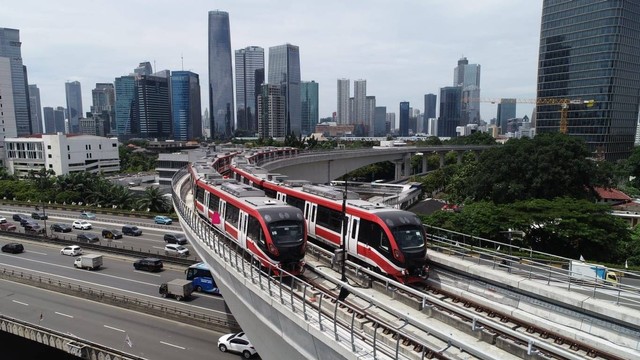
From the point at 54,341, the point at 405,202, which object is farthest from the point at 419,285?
the point at 405,202

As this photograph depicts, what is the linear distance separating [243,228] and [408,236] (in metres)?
6.15

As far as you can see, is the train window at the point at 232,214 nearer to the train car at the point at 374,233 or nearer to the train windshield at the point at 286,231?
the train windshield at the point at 286,231

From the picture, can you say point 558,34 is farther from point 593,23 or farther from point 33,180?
point 33,180

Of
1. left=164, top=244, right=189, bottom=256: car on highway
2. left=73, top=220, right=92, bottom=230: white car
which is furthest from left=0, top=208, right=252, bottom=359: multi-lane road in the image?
left=73, top=220, right=92, bottom=230: white car

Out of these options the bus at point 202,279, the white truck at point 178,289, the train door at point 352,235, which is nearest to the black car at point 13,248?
the white truck at point 178,289

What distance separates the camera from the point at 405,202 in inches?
2061

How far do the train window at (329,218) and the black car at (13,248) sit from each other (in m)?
32.7

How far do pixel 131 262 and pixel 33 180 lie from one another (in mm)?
47544

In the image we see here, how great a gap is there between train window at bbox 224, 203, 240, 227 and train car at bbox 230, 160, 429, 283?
3.59 meters

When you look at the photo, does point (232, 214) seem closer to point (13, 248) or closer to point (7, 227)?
point (13, 248)

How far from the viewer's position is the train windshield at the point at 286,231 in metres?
13.2

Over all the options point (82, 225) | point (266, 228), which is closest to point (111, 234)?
point (82, 225)

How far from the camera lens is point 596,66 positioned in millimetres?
86375

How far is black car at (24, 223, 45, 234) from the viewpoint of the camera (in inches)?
1581
